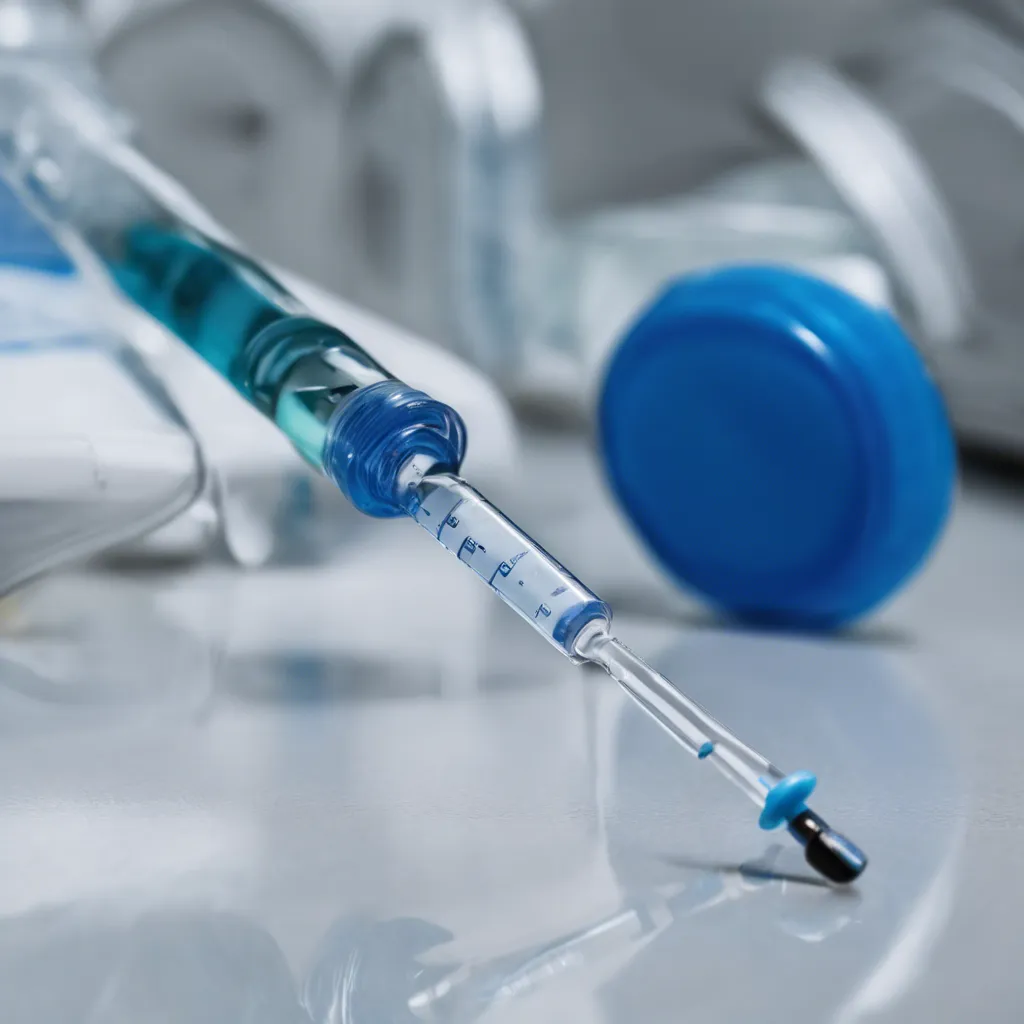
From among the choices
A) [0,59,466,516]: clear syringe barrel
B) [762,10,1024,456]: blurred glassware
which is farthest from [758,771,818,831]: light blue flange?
[762,10,1024,456]: blurred glassware

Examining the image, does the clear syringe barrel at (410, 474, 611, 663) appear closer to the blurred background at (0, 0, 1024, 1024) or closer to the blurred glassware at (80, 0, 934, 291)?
the blurred background at (0, 0, 1024, 1024)

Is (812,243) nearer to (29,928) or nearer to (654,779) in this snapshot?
(654,779)

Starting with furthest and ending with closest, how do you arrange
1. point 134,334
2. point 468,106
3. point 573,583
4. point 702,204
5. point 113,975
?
point 702,204 < point 468,106 < point 134,334 < point 573,583 < point 113,975

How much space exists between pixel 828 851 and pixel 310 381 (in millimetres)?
254

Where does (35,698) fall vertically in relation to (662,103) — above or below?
below

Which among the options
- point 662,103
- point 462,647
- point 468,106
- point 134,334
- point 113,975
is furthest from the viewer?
point 662,103

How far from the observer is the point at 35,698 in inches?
21.5

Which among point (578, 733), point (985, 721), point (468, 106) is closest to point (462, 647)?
point (578, 733)

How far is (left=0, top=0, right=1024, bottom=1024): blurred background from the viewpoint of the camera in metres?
0.39

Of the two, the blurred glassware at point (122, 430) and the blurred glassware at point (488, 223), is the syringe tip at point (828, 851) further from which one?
the blurred glassware at point (488, 223)

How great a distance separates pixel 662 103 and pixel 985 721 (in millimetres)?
797

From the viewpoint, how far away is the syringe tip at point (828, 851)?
41 cm

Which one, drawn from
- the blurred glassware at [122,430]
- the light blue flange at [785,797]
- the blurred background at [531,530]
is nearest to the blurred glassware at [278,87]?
the blurred background at [531,530]

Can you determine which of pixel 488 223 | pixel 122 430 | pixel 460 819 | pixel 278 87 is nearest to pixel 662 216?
pixel 488 223
